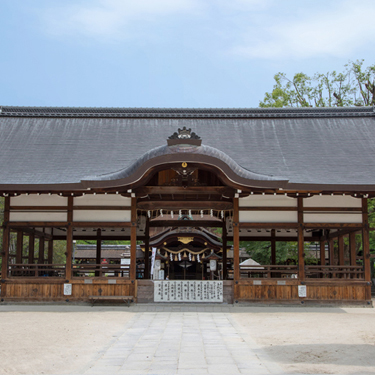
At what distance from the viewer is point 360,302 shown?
12227 millimetres

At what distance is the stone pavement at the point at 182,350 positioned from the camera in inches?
206

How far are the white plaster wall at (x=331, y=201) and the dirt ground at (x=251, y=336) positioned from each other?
9.21 ft

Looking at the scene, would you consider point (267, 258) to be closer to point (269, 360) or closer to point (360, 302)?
point (360, 302)

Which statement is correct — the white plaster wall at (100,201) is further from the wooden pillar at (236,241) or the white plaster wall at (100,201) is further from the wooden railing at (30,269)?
the wooden pillar at (236,241)

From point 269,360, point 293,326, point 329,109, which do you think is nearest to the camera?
point 269,360

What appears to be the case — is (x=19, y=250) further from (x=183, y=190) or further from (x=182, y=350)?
(x=182, y=350)

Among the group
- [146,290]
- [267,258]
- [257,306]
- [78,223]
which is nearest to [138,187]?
[78,223]

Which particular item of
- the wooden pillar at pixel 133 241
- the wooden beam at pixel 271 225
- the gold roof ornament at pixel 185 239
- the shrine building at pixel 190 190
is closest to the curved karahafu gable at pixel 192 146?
the shrine building at pixel 190 190

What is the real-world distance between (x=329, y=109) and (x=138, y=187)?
26.9 feet

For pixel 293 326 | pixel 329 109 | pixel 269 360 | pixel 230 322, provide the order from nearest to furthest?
Answer: pixel 269 360 < pixel 293 326 < pixel 230 322 < pixel 329 109

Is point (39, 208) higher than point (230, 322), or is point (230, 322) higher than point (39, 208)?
point (39, 208)

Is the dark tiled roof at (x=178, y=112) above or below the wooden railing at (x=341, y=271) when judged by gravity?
above

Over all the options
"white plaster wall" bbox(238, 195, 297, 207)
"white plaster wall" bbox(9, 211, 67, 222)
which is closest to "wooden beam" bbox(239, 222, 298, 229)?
"white plaster wall" bbox(238, 195, 297, 207)

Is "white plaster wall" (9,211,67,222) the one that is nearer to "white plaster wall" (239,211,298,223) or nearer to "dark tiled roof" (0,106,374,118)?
"white plaster wall" (239,211,298,223)
